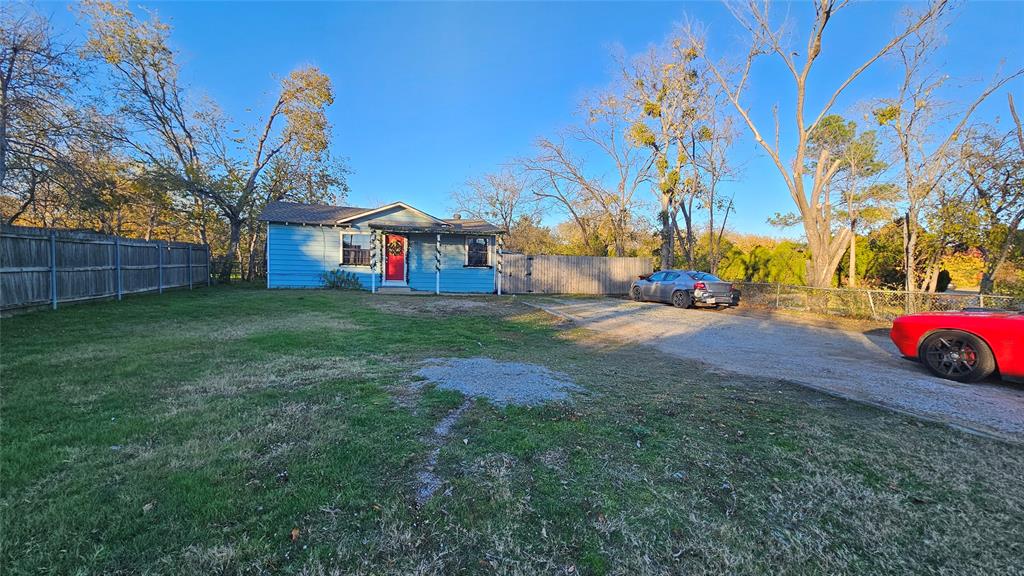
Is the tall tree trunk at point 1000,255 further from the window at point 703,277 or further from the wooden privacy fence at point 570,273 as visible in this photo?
the wooden privacy fence at point 570,273

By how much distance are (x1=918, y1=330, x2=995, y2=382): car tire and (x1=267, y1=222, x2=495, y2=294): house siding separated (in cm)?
1293

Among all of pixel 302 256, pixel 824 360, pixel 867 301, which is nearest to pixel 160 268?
pixel 302 256

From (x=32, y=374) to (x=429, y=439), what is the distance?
443 centimetres

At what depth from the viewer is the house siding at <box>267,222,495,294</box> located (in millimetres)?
15023

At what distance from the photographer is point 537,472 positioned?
94.3 inches

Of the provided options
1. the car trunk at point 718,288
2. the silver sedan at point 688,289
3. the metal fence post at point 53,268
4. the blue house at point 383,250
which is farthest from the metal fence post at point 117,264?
the car trunk at point 718,288

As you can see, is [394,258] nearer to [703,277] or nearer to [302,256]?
[302,256]

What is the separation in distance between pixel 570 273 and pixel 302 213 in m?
11.6

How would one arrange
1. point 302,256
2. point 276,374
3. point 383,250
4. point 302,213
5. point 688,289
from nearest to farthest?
point 276,374
point 688,289
point 302,256
point 383,250
point 302,213

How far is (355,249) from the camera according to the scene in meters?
15.6

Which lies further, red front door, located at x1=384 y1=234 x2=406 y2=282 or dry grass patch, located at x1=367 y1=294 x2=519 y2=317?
red front door, located at x1=384 y1=234 x2=406 y2=282

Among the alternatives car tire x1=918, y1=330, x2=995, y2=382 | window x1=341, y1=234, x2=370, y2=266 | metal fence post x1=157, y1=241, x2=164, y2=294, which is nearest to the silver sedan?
car tire x1=918, y1=330, x2=995, y2=382

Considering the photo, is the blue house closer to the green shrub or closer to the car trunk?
the green shrub

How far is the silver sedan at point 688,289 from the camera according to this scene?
1279 cm
